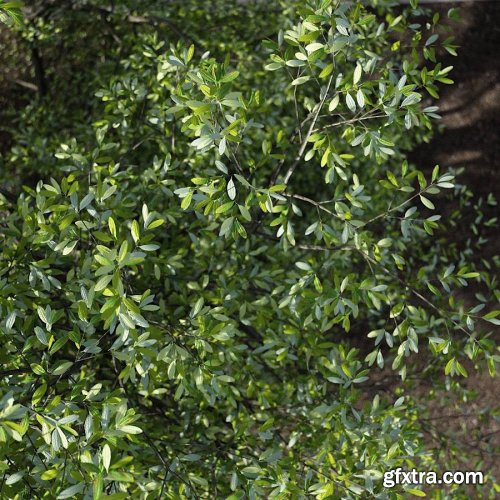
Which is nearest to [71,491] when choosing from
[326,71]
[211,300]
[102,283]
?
[102,283]

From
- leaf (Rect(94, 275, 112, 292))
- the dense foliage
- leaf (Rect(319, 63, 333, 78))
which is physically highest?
leaf (Rect(319, 63, 333, 78))

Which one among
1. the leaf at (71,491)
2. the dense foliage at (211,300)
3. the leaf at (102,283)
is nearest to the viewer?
the leaf at (71,491)

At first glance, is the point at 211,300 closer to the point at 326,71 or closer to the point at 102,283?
the point at 102,283

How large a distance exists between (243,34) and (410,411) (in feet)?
11.0

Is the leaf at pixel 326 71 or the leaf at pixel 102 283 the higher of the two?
the leaf at pixel 326 71

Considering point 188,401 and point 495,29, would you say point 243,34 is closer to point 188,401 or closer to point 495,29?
point 188,401

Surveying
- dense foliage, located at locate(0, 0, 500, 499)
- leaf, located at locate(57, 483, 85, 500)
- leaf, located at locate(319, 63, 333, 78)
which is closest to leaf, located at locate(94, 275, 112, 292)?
dense foliage, located at locate(0, 0, 500, 499)

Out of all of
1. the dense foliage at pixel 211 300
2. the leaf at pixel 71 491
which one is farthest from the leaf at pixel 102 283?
the leaf at pixel 71 491

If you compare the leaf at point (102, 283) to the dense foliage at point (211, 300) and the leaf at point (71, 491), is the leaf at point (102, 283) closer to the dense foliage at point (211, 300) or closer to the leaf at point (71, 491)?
the dense foliage at point (211, 300)

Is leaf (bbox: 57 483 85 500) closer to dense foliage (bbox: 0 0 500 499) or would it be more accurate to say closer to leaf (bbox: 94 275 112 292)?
dense foliage (bbox: 0 0 500 499)

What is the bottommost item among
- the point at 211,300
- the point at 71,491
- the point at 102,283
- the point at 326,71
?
the point at 211,300

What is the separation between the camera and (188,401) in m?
3.32

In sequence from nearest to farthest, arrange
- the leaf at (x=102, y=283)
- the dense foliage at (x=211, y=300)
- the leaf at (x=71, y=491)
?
the leaf at (x=71, y=491) → the leaf at (x=102, y=283) → the dense foliage at (x=211, y=300)

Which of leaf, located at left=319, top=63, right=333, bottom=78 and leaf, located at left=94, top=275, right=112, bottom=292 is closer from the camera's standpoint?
leaf, located at left=94, top=275, right=112, bottom=292
